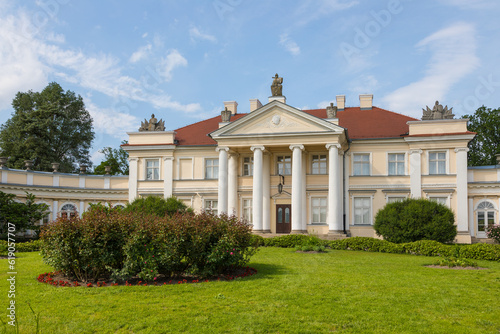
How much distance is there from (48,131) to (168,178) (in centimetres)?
2026

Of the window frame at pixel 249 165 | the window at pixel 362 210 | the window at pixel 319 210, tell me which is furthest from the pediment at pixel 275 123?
the window at pixel 362 210

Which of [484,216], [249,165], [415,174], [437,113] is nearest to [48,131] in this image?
[249,165]

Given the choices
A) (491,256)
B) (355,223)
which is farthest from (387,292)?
(355,223)

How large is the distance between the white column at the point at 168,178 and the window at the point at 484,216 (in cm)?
2212

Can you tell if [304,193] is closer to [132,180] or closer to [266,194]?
[266,194]

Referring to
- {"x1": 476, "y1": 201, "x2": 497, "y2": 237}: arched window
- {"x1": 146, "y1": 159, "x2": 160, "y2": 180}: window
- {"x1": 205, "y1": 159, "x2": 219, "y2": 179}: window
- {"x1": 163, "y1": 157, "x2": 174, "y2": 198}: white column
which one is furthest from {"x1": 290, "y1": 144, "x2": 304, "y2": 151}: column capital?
→ {"x1": 476, "y1": 201, "x2": 497, "y2": 237}: arched window

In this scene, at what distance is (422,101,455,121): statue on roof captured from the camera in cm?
3203

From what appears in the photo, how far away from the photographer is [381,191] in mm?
32406

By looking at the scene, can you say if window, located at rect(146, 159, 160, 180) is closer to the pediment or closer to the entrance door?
the pediment

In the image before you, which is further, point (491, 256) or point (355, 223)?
point (355, 223)

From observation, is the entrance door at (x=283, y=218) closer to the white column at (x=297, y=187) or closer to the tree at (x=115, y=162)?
the white column at (x=297, y=187)

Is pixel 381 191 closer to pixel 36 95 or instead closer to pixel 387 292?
pixel 387 292

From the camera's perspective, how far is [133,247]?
12727 millimetres

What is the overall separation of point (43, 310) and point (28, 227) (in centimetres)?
2156
